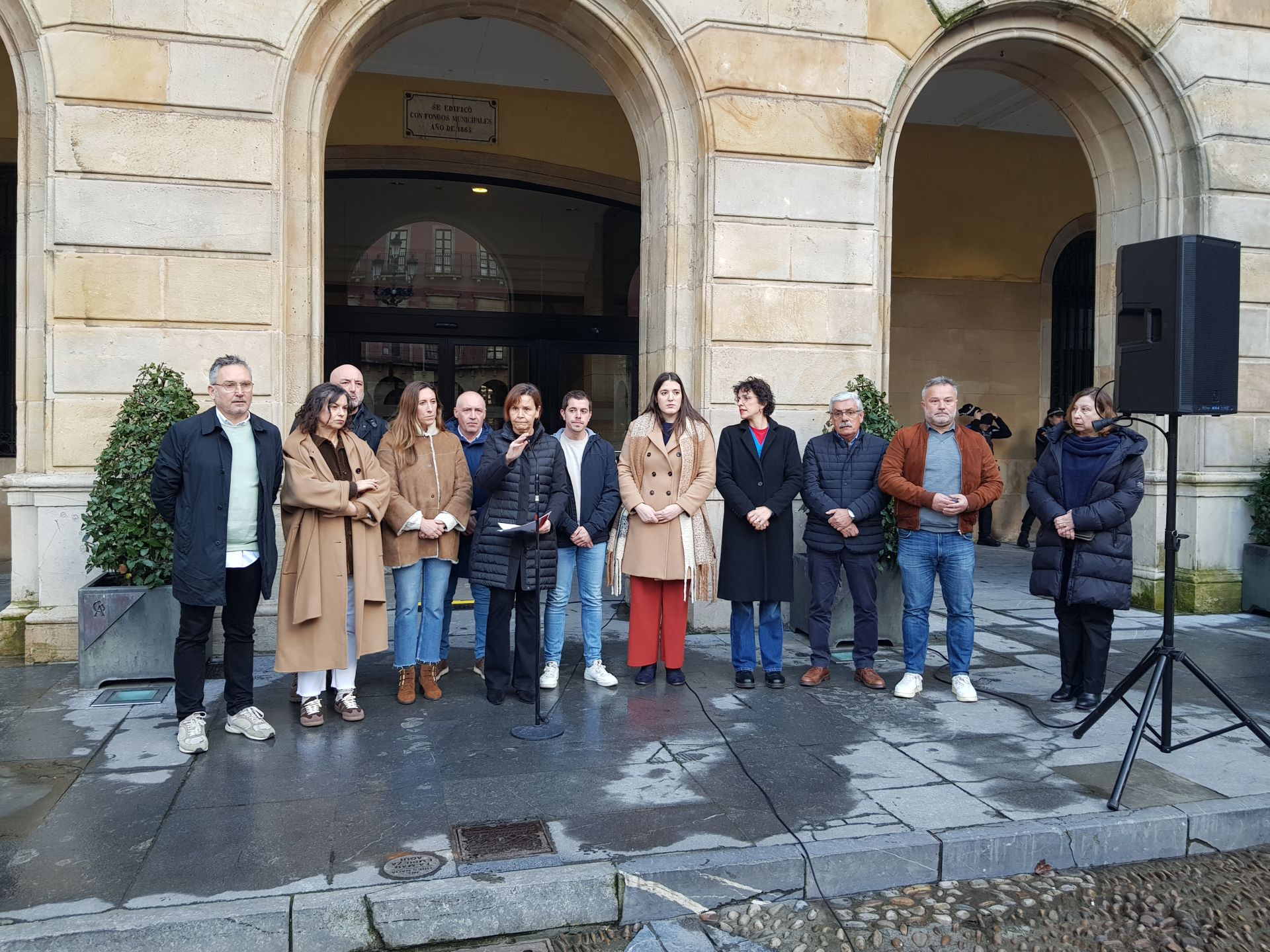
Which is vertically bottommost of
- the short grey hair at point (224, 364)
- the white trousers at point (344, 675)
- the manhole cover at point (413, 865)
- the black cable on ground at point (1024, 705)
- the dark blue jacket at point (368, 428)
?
the manhole cover at point (413, 865)

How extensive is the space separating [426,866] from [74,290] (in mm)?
5110

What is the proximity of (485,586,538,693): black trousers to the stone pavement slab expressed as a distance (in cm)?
18

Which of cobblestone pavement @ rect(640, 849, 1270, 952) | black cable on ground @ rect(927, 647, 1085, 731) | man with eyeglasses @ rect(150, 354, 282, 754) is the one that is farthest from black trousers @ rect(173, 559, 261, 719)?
black cable on ground @ rect(927, 647, 1085, 731)

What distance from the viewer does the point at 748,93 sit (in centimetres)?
790

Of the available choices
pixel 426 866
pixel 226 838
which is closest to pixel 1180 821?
pixel 426 866

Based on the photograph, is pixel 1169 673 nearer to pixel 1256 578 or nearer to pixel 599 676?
pixel 599 676

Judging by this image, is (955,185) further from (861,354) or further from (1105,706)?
(1105,706)

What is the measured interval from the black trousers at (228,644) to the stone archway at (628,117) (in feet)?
8.06

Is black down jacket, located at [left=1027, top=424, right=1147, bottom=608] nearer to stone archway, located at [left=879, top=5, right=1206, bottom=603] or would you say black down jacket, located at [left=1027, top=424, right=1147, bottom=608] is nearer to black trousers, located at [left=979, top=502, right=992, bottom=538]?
stone archway, located at [left=879, top=5, right=1206, bottom=603]

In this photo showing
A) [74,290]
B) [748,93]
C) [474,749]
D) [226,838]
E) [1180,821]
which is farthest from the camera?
[748,93]

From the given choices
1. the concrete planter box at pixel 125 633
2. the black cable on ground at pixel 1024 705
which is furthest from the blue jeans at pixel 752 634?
the concrete planter box at pixel 125 633

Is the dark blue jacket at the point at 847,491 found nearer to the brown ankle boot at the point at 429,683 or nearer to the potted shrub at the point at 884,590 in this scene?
the potted shrub at the point at 884,590

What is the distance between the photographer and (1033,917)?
364 centimetres

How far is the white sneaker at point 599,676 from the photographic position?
617cm
